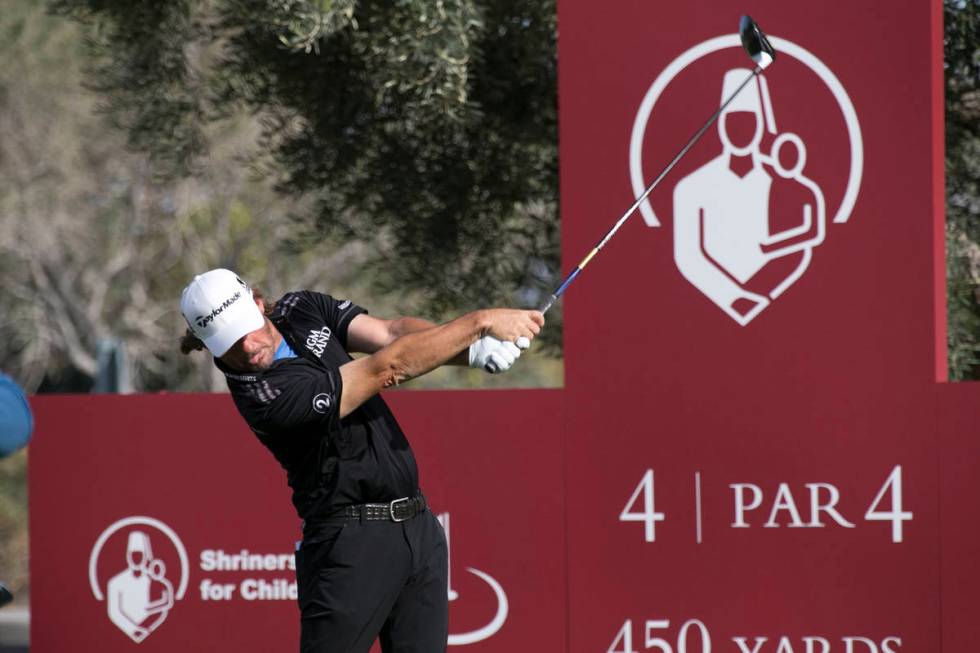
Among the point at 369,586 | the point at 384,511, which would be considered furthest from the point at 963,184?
the point at 369,586

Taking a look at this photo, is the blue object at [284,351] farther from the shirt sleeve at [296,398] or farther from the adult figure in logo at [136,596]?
the adult figure in logo at [136,596]

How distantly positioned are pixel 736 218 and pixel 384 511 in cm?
183

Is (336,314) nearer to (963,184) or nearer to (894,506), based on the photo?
(894,506)

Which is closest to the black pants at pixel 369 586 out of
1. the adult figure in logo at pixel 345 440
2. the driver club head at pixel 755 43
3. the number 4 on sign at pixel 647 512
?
the adult figure in logo at pixel 345 440

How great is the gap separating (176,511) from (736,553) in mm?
2317

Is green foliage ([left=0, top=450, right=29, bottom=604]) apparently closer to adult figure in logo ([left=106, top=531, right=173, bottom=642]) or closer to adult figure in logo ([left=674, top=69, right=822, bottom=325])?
adult figure in logo ([left=106, top=531, right=173, bottom=642])

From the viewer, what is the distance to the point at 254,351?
4.38 m

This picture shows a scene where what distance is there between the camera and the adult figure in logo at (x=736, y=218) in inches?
212

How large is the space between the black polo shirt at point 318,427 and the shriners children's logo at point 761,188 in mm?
1474

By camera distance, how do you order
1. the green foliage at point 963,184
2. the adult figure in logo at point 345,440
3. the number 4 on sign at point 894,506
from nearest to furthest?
the adult figure in logo at point 345,440, the number 4 on sign at point 894,506, the green foliage at point 963,184

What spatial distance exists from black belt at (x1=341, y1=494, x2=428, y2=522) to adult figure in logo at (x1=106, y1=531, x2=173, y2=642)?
1776 mm

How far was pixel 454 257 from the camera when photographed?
8477 mm


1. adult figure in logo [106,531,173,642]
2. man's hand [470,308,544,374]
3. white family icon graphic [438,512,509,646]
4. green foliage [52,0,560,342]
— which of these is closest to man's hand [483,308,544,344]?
man's hand [470,308,544,374]

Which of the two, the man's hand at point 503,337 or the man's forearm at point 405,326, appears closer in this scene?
the man's hand at point 503,337
